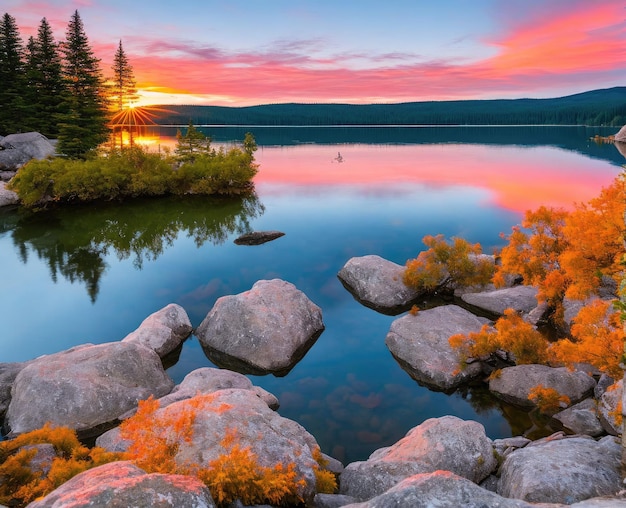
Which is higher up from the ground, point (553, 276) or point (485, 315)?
point (553, 276)

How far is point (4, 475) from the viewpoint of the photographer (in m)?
11.6

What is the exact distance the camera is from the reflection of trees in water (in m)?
→ 43.3

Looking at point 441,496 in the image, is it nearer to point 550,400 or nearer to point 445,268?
point 550,400

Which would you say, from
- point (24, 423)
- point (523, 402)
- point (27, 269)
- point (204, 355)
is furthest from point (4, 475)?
point (27, 269)

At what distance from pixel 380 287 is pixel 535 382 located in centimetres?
1325

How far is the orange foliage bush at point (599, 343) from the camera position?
17.1 metres

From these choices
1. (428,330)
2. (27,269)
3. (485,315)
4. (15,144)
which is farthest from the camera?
(15,144)

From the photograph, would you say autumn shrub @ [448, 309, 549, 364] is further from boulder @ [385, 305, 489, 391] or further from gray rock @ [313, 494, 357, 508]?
gray rock @ [313, 494, 357, 508]

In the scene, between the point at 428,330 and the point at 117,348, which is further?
the point at 428,330

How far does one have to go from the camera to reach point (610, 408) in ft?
56.6

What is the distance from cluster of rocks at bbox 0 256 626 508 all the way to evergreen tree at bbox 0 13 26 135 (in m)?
82.4

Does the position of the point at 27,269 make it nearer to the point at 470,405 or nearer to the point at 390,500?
the point at 470,405

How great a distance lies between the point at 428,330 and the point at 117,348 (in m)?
14.5

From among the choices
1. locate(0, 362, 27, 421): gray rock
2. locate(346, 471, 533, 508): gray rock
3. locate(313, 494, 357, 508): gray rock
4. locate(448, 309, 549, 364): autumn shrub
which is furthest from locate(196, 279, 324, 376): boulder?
locate(346, 471, 533, 508): gray rock
